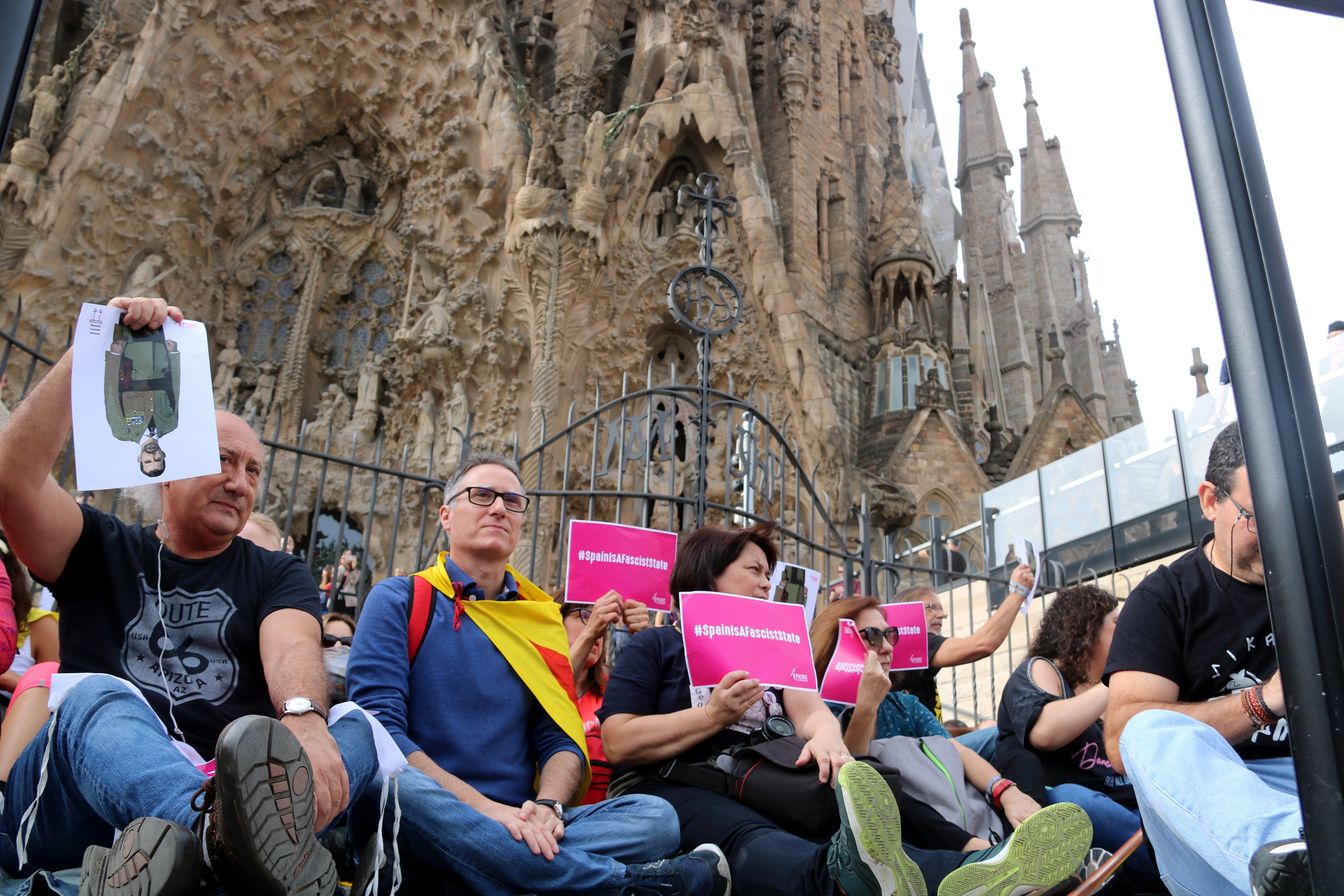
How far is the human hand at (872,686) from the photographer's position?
9.39 feet

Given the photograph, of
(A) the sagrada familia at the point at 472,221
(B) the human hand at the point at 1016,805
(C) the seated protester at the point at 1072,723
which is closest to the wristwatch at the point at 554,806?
(B) the human hand at the point at 1016,805

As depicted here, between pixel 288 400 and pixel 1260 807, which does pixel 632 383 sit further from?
pixel 1260 807

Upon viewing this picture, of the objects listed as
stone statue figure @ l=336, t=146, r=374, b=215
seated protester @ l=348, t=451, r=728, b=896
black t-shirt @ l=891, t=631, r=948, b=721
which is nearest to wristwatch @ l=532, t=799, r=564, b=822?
seated protester @ l=348, t=451, r=728, b=896

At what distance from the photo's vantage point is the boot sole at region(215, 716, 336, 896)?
148 centimetres

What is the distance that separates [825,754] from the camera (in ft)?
8.20

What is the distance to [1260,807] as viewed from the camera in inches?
70.5

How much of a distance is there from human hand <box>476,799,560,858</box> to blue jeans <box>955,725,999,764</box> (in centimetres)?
194

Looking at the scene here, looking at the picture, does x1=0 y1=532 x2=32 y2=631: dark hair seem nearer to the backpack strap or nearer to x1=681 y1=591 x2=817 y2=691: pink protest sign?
the backpack strap

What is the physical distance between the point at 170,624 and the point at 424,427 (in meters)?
10.3

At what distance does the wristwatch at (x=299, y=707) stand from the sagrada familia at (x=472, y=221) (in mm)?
8292

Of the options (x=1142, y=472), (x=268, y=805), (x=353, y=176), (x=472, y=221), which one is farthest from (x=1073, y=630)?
(x=353, y=176)

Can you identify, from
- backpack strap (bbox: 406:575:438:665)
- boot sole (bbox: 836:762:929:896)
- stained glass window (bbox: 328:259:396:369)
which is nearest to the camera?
boot sole (bbox: 836:762:929:896)

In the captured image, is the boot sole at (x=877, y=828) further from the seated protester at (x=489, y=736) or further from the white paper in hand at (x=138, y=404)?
the white paper in hand at (x=138, y=404)

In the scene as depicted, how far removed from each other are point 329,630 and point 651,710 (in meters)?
2.29
